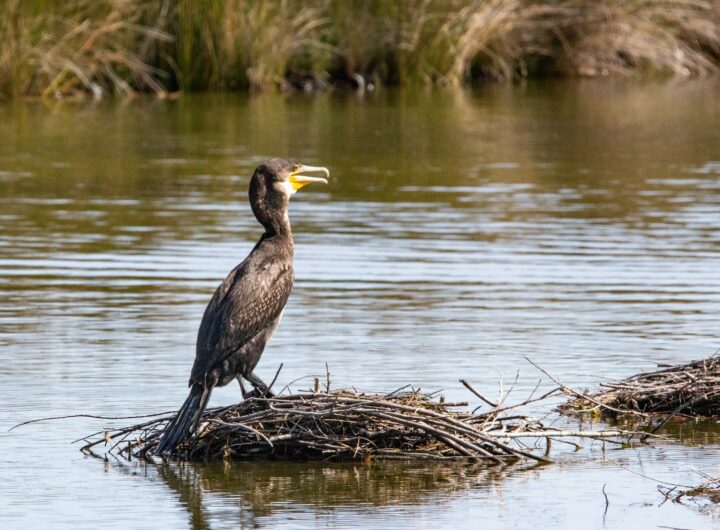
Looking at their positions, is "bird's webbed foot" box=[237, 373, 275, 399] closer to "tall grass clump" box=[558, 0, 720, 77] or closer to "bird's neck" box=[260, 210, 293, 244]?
"bird's neck" box=[260, 210, 293, 244]

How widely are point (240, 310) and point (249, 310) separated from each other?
5 centimetres

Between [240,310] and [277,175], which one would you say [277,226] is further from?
[240,310]

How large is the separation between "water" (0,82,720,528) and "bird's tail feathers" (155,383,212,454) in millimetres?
136

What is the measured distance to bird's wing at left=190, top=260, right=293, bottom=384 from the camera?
24.8 feet

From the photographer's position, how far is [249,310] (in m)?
7.66

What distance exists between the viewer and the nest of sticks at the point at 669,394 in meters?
8.27

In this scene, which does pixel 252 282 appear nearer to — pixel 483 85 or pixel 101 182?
pixel 101 182

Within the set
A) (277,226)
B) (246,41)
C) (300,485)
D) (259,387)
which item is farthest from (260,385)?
(246,41)

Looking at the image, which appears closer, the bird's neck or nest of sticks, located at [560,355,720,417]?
the bird's neck

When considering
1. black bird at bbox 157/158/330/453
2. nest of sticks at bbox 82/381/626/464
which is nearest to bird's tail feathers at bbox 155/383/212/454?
black bird at bbox 157/158/330/453

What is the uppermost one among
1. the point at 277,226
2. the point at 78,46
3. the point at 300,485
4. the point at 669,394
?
the point at 78,46

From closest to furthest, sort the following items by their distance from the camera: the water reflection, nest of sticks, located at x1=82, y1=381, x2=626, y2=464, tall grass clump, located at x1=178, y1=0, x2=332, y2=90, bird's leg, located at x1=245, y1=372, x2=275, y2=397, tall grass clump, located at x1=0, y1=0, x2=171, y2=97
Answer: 1. the water reflection
2. nest of sticks, located at x1=82, y1=381, x2=626, y2=464
3. bird's leg, located at x1=245, y1=372, x2=275, y2=397
4. tall grass clump, located at x1=0, y1=0, x2=171, y2=97
5. tall grass clump, located at x1=178, y1=0, x2=332, y2=90

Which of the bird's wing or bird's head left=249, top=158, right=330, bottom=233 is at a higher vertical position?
bird's head left=249, top=158, right=330, bottom=233

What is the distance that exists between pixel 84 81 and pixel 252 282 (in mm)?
21096
